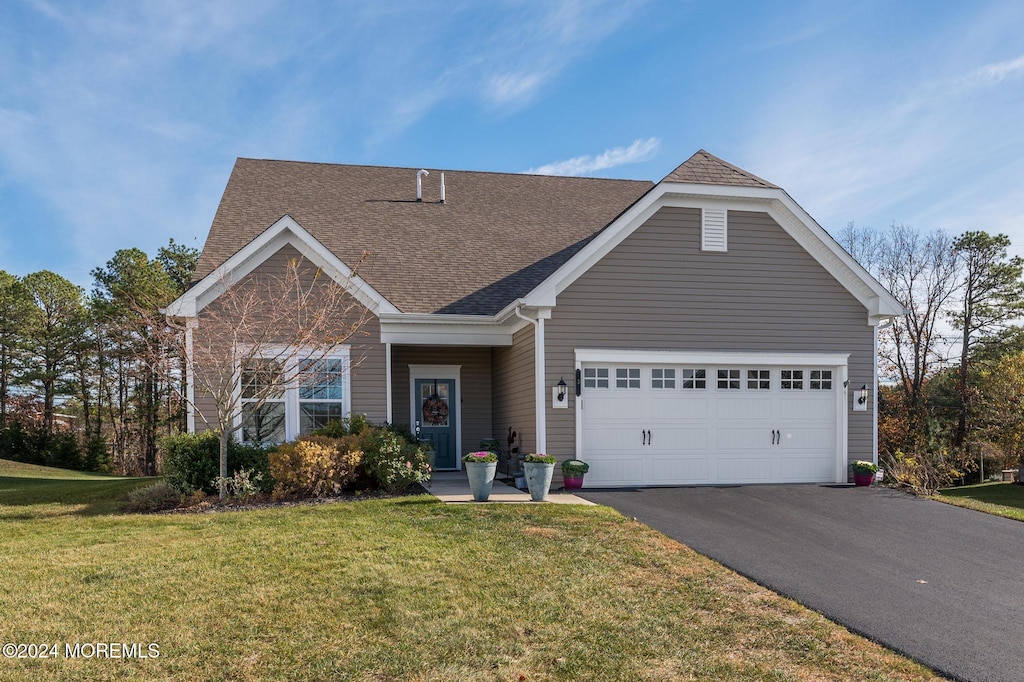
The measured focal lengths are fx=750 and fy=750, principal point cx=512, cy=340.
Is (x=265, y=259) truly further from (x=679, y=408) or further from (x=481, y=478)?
(x=679, y=408)

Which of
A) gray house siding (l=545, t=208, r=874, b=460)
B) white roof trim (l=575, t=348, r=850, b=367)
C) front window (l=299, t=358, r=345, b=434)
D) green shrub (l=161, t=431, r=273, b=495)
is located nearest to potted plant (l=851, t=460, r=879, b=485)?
gray house siding (l=545, t=208, r=874, b=460)

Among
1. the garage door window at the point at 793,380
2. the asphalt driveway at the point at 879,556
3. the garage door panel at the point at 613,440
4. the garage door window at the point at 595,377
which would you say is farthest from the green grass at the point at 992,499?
the garage door window at the point at 595,377

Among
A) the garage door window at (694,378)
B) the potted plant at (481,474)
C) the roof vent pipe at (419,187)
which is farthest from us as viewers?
the roof vent pipe at (419,187)

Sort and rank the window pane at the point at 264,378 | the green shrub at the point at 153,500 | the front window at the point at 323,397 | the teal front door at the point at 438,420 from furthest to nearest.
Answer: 1. the teal front door at the point at 438,420
2. the front window at the point at 323,397
3. the window pane at the point at 264,378
4. the green shrub at the point at 153,500

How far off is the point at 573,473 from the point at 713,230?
519 cm

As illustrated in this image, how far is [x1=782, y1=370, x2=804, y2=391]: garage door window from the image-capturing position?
1402cm

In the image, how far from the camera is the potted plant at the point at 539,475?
11297 mm

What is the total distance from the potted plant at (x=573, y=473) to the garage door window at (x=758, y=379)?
3.67m

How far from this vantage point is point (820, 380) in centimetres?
1416

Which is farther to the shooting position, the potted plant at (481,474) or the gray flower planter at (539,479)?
the gray flower planter at (539,479)

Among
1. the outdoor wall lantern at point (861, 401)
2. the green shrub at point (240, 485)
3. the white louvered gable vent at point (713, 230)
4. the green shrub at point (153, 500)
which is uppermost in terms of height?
the white louvered gable vent at point (713, 230)

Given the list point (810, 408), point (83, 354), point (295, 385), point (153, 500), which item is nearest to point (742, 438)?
point (810, 408)

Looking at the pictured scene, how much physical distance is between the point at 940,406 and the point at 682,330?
19122 millimetres

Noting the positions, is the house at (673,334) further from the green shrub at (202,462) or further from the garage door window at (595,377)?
the green shrub at (202,462)
